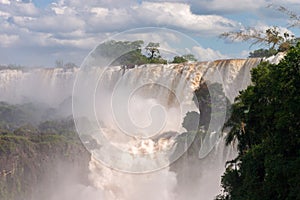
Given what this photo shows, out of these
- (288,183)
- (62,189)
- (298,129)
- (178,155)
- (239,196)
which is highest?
(298,129)

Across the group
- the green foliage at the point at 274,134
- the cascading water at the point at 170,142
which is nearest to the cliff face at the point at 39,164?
the cascading water at the point at 170,142

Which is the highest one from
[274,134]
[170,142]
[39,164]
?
[274,134]

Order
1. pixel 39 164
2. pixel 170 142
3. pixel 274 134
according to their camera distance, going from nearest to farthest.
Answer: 1. pixel 274 134
2. pixel 170 142
3. pixel 39 164

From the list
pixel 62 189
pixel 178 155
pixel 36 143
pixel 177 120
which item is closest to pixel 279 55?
pixel 177 120

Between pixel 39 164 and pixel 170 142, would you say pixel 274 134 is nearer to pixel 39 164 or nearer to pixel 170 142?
pixel 170 142

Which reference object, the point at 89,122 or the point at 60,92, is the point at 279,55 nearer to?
the point at 89,122

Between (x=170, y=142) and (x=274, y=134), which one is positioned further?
(x=170, y=142)

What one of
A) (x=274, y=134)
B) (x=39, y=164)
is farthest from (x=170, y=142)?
(x=39, y=164)

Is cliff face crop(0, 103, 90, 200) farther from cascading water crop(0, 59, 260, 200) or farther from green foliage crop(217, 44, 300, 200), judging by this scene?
green foliage crop(217, 44, 300, 200)
